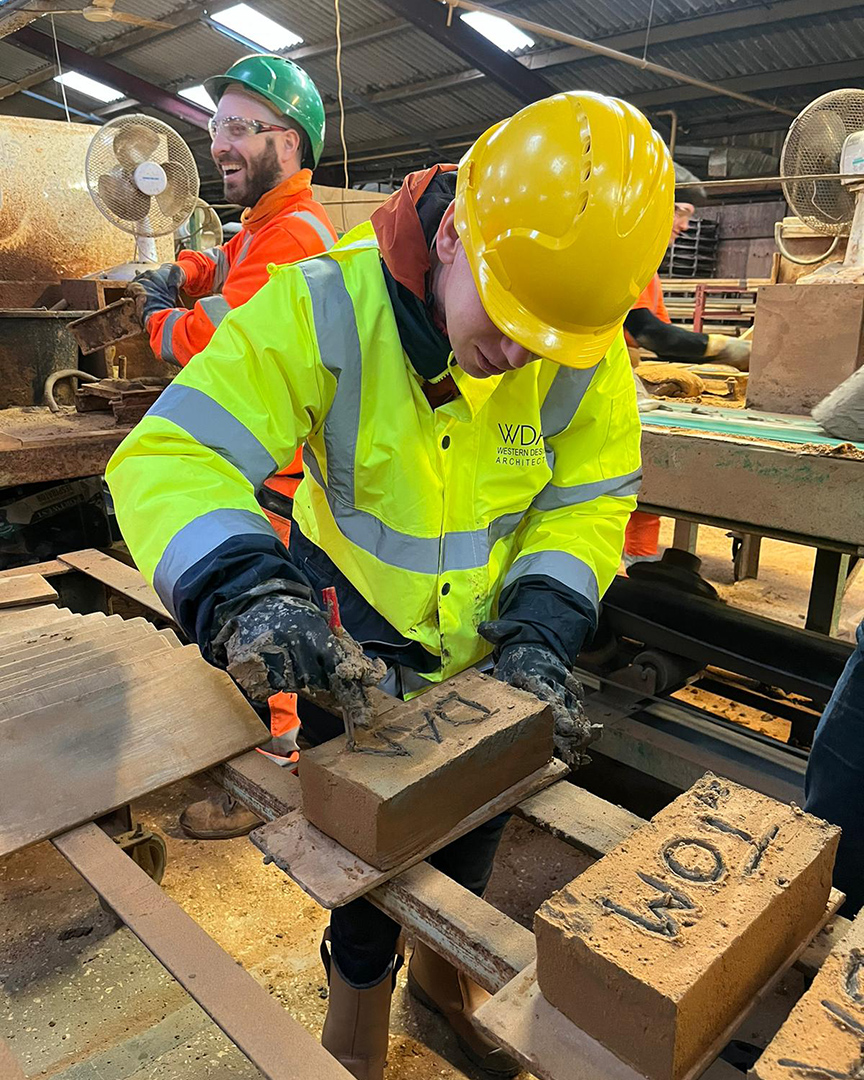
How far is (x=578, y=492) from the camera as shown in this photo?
69.1 inches

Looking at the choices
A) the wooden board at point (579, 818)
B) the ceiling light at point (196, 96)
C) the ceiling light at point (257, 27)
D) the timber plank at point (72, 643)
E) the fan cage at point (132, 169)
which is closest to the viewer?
the wooden board at point (579, 818)

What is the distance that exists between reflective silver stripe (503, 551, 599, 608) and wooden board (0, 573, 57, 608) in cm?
141

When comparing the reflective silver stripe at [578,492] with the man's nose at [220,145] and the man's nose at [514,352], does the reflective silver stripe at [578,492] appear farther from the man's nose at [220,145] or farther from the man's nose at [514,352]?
the man's nose at [220,145]

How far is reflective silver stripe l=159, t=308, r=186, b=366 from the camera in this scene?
2865mm

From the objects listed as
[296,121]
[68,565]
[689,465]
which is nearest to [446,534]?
[689,465]

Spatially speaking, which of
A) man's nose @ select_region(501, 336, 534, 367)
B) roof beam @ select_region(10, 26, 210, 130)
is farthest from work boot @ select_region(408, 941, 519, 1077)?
roof beam @ select_region(10, 26, 210, 130)

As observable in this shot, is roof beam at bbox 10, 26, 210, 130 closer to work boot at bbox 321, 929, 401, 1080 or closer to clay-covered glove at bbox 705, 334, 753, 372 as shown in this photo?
clay-covered glove at bbox 705, 334, 753, 372

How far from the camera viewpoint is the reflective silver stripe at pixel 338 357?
1.43 m

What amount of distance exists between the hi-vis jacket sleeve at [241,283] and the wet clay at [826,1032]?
2.17 metres

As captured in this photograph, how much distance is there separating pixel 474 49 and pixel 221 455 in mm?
10010

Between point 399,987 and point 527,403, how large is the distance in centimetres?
164

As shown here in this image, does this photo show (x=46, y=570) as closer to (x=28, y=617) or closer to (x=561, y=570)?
(x=28, y=617)

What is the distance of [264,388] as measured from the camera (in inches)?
54.9

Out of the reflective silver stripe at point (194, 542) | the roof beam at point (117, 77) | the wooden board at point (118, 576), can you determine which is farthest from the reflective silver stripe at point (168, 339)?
the roof beam at point (117, 77)
